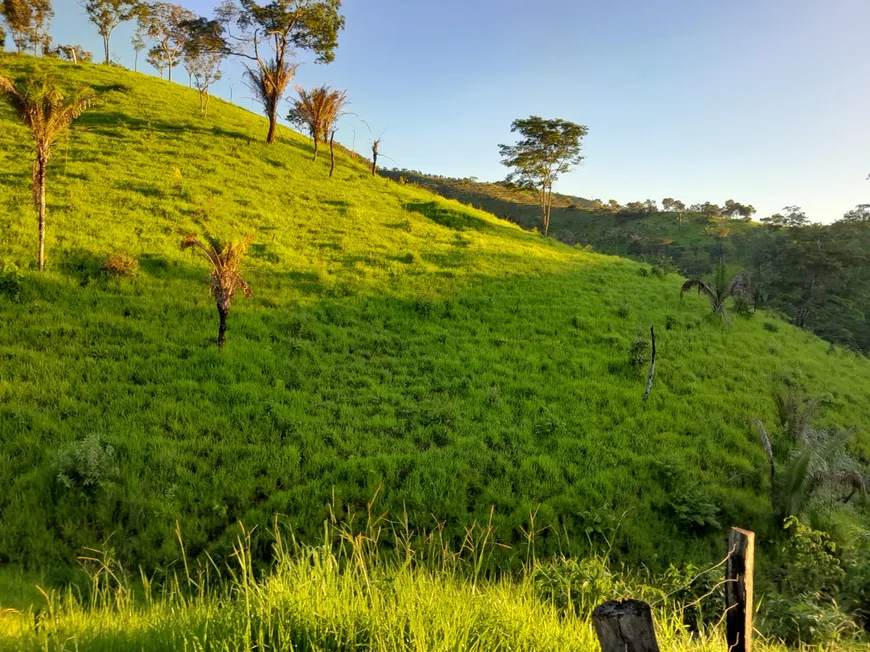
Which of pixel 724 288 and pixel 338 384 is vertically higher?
pixel 724 288

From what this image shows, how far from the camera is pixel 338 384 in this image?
30.9 ft

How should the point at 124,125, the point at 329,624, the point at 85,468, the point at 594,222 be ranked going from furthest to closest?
the point at 594,222, the point at 124,125, the point at 85,468, the point at 329,624

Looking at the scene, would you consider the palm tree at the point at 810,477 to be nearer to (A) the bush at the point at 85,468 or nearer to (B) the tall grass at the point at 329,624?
(B) the tall grass at the point at 329,624

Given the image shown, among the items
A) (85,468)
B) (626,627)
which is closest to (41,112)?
(85,468)

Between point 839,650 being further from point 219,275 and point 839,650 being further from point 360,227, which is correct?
point 360,227

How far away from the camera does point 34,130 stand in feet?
34.1

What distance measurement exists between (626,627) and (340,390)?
7909mm

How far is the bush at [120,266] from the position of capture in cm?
1141

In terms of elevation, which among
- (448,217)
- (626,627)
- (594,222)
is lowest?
(626,627)

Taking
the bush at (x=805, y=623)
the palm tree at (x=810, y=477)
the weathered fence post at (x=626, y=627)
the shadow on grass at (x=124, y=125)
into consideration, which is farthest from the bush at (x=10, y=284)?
the shadow on grass at (x=124, y=125)

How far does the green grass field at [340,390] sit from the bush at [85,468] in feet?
0.14

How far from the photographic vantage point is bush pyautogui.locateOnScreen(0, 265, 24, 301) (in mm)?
9742

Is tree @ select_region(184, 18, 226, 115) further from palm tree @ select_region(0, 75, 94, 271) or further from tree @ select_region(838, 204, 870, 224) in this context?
tree @ select_region(838, 204, 870, 224)

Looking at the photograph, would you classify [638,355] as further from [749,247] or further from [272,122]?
[749,247]
